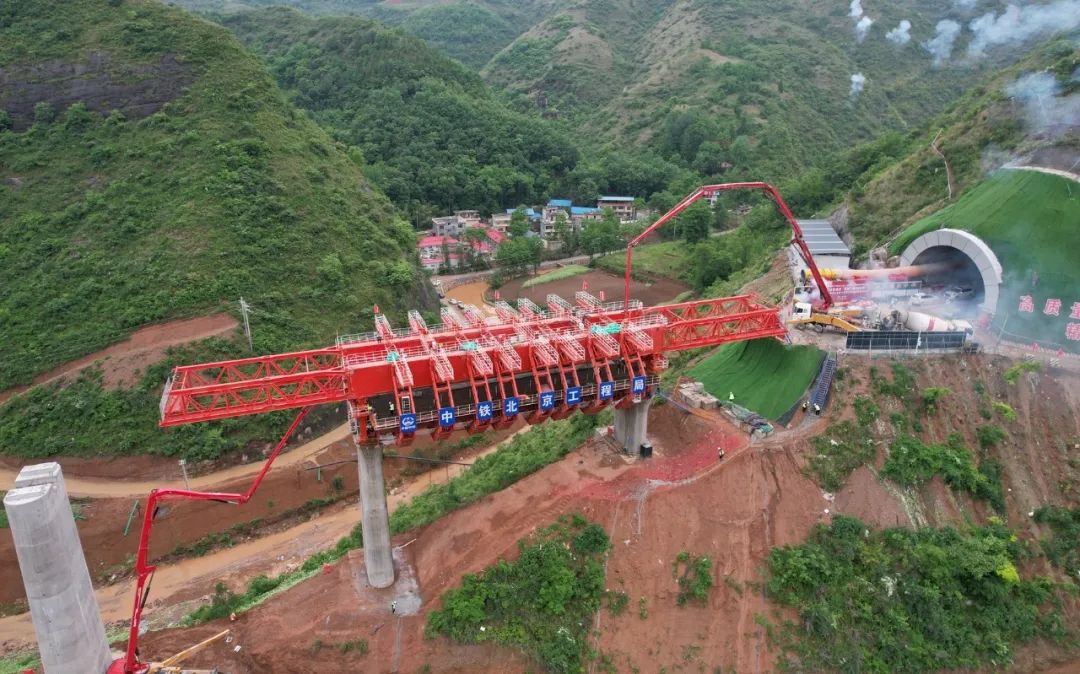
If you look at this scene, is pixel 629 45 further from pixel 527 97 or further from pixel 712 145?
pixel 712 145

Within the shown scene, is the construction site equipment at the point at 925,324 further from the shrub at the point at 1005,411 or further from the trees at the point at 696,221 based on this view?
the trees at the point at 696,221

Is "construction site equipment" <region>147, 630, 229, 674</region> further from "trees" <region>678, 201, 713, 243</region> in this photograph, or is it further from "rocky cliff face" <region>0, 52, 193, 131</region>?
"trees" <region>678, 201, 713, 243</region>

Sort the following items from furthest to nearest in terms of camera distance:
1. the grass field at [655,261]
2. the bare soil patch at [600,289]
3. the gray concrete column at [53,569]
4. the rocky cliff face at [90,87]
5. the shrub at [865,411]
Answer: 1. the grass field at [655,261]
2. the bare soil patch at [600,289]
3. the rocky cliff face at [90,87]
4. the shrub at [865,411]
5. the gray concrete column at [53,569]

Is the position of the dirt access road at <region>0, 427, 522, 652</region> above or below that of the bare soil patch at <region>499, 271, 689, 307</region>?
below

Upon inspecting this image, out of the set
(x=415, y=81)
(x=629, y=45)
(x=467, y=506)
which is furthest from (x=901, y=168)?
(x=629, y=45)

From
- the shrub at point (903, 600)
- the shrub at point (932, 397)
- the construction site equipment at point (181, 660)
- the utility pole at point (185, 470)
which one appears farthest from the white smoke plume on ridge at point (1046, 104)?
the utility pole at point (185, 470)

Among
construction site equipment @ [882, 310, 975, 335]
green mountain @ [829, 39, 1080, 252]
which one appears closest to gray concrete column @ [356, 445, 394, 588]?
construction site equipment @ [882, 310, 975, 335]

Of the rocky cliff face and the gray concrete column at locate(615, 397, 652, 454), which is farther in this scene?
the rocky cliff face
